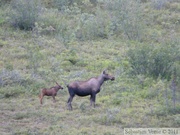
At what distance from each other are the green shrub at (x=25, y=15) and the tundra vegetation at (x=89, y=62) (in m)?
0.04

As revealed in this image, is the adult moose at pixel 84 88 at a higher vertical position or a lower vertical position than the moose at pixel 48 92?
higher

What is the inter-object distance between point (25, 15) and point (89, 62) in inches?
179

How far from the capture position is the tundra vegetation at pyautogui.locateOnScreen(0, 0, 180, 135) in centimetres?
1152

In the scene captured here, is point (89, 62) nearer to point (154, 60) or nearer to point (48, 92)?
point (154, 60)

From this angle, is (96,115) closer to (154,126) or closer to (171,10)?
(154,126)

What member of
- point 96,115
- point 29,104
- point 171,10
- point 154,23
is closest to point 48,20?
point 154,23

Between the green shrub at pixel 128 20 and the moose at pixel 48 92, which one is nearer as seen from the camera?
the moose at pixel 48 92

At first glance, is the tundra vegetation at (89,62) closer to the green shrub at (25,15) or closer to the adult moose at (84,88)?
the green shrub at (25,15)

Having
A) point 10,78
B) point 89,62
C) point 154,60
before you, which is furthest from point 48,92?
point 89,62

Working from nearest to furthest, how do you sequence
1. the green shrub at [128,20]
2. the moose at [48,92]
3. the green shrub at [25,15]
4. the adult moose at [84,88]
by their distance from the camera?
the adult moose at [84,88] → the moose at [48,92] → the green shrub at [128,20] → the green shrub at [25,15]

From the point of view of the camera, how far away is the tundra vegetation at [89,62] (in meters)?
11.5

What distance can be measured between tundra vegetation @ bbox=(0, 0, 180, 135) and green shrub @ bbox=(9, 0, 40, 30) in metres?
0.04

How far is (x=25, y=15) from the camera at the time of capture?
20.1m

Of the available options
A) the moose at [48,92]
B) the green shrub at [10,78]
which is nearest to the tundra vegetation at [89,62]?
the green shrub at [10,78]
